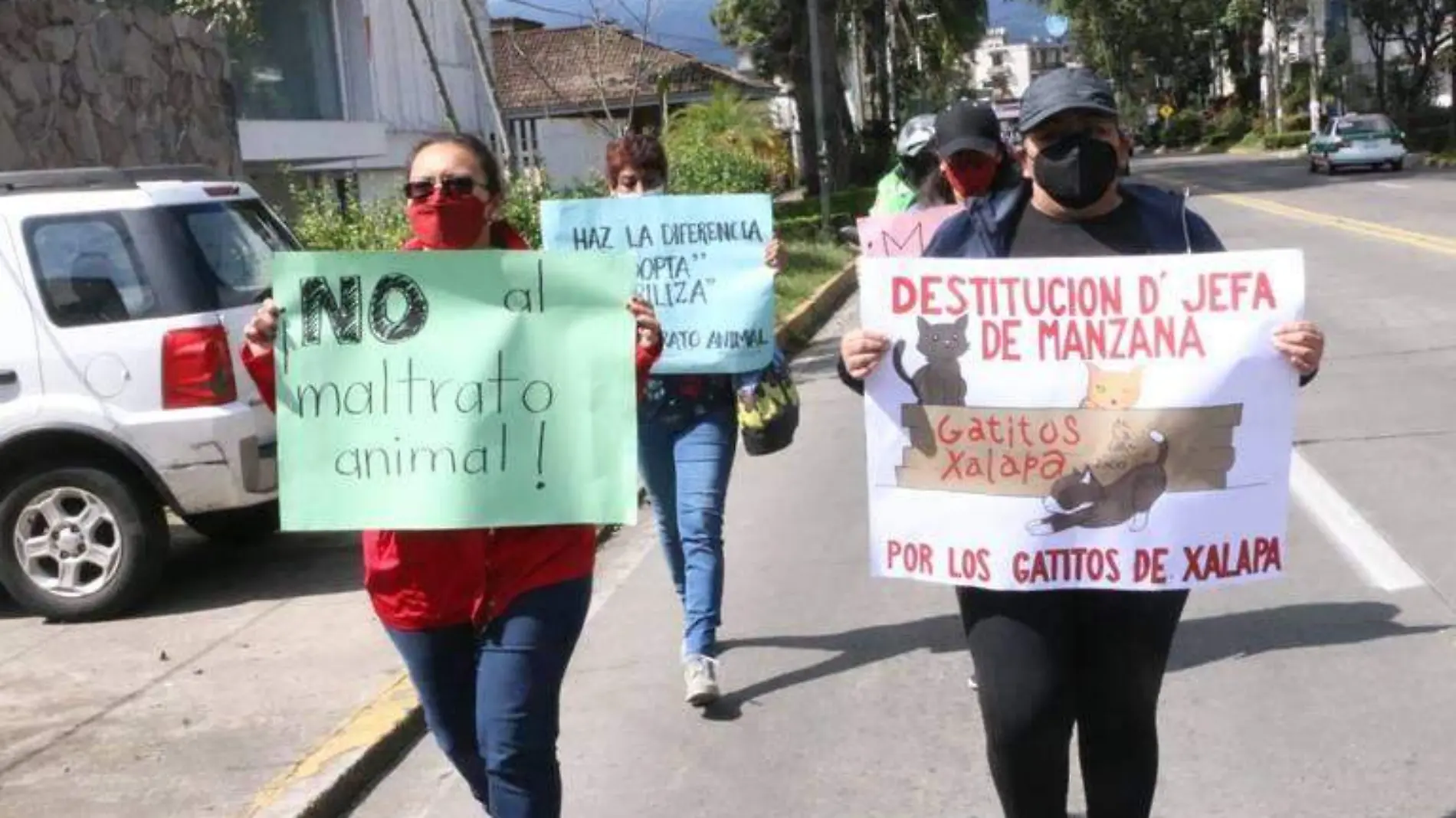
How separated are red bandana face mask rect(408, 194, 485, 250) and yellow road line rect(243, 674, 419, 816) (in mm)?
2036

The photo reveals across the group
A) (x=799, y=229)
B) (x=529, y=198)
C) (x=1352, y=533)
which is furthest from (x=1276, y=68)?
(x=1352, y=533)

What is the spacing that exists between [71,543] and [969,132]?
4.42 m

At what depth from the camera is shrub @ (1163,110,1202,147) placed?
301 ft

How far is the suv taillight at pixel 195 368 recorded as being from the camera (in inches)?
300

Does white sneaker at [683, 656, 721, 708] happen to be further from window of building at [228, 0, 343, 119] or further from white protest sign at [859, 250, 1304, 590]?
window of building at [228, 0, 343, 119]

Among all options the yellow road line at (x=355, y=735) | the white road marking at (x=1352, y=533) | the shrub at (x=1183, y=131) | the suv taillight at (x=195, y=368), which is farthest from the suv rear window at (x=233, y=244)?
the shrub at (x=1183, y=131)

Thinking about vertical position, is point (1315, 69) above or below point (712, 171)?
above

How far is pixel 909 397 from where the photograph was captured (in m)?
3.79

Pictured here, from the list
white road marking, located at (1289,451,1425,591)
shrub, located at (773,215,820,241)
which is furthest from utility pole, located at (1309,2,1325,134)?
white road marking, located at (1289,451,1425,591)

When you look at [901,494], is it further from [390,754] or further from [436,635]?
[390,754]

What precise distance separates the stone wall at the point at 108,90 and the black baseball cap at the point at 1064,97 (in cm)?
1024

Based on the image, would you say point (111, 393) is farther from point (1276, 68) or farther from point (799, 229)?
point (1276, 68)

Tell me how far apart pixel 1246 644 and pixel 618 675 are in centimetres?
223

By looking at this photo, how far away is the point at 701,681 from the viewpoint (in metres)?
5.93
